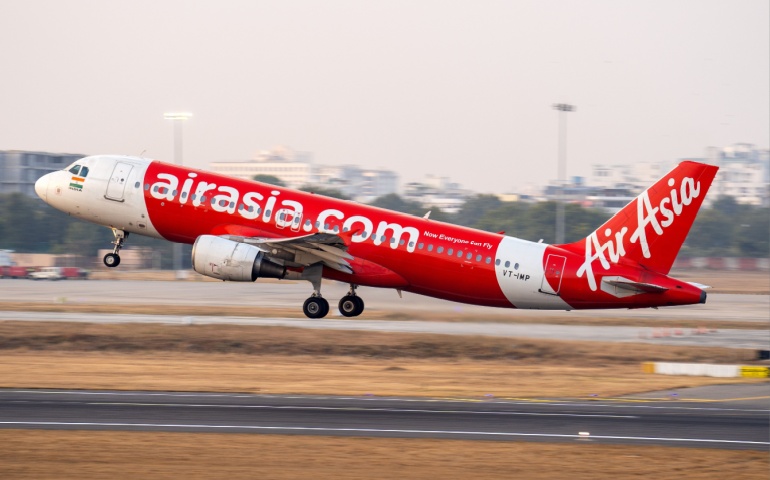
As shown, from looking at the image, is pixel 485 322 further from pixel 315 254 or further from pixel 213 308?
pixel 213 308

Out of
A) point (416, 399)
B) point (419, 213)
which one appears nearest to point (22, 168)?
point (419, 213)

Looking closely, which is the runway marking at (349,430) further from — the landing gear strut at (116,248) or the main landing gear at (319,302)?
the landing gear strut at (116,248)

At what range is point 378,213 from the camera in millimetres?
41344

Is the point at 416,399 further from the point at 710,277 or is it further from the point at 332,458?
the point at 710,277

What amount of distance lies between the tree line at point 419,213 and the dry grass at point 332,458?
90.9 meters

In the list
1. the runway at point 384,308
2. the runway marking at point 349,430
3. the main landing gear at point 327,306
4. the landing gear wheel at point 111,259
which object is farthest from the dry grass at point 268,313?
the runway marking at point 349,430

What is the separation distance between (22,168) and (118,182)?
131 m

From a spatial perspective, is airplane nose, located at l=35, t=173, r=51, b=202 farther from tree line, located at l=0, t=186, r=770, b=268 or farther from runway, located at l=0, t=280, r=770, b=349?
tree line, located at l=0, t=186, r=770, b=268

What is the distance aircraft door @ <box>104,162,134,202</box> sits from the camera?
41.9 m

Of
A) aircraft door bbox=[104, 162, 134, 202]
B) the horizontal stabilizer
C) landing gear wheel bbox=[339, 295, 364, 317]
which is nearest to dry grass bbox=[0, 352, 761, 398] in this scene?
landing gear wheel bbox=[339, 295, 364, 317]

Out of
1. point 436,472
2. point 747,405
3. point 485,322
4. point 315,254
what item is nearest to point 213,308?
point 485,322

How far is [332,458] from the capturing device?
23438 millimetres

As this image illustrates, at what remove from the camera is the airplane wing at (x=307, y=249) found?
3900cm

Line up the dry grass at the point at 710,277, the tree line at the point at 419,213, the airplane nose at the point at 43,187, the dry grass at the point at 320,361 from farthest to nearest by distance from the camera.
Answer: the tree line at the point at 419,213
the dry grass at the point at 710,277
the airplane nose at the point at 43,187
the dry grass at the point at 320,361
